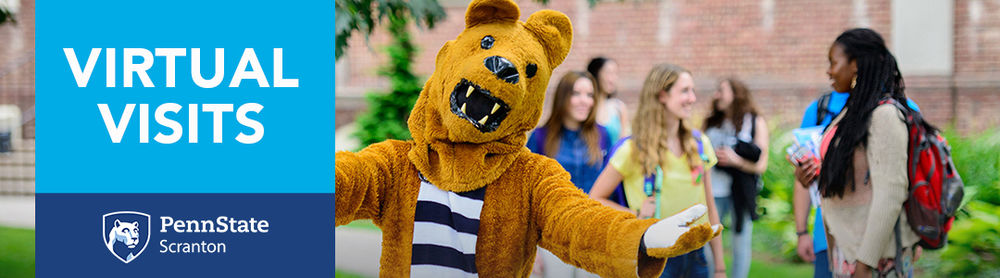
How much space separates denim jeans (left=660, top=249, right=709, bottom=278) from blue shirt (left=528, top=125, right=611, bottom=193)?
28.5 inches

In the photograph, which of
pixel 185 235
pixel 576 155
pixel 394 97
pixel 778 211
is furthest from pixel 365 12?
pixel 394 97

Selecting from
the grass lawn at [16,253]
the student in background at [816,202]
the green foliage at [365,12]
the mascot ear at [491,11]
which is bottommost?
the grass lawn at [16,253]

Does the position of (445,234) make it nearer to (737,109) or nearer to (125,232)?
(125,232)

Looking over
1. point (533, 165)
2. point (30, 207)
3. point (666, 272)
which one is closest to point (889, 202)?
point (666, 272)

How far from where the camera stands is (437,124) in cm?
237

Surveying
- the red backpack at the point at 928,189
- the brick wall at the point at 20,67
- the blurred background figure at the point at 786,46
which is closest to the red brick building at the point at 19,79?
the brick wall at the point at 20,67

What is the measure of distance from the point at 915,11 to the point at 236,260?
33.4 feet

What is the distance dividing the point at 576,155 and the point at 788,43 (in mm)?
7370

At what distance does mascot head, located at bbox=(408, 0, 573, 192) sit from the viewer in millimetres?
2266

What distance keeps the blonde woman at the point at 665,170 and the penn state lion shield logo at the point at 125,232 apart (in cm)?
231

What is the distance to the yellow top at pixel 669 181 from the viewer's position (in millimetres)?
4000

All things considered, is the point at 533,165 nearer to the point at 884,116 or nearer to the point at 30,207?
the point at 884,116

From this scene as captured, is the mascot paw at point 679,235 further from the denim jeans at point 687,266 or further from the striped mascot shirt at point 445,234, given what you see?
the denim jeans at point 687,266

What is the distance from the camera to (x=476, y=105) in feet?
7.45
